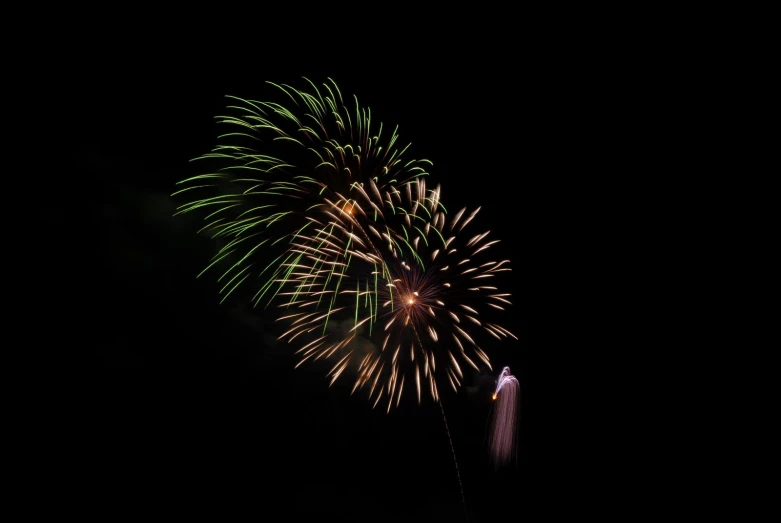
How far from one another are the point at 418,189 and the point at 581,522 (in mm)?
37292

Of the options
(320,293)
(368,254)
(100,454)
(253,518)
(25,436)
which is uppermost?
(368,254)

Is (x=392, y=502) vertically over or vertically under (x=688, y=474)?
under

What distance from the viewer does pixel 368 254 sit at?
11078 millimetres

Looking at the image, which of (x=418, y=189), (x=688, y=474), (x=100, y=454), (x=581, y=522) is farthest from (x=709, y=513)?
(x=100, y=454)

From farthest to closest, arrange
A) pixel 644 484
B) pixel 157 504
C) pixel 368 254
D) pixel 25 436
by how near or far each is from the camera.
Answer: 1. pixel 157 504
2. pixel 644 484
3. pixel 25 436
4. pixel 368 254

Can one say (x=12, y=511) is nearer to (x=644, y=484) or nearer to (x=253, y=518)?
(x=253, y=518)

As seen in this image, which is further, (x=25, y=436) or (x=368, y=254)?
(x=25, y=436)

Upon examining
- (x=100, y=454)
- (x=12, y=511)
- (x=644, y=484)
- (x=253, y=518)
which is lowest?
(x=253, y=518)

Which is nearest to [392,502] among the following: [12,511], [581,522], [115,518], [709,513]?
[581,522]

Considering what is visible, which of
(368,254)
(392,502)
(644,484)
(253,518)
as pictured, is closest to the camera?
(368,254)

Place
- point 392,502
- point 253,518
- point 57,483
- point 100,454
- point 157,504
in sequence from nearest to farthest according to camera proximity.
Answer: point 57,483
point 100,454
point 157,504
point 253,518
point 392,502

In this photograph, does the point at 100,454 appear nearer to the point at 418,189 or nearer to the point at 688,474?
the point at 418,189

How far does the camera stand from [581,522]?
3644 centimetres

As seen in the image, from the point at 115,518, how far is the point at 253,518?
14353 millimetres
